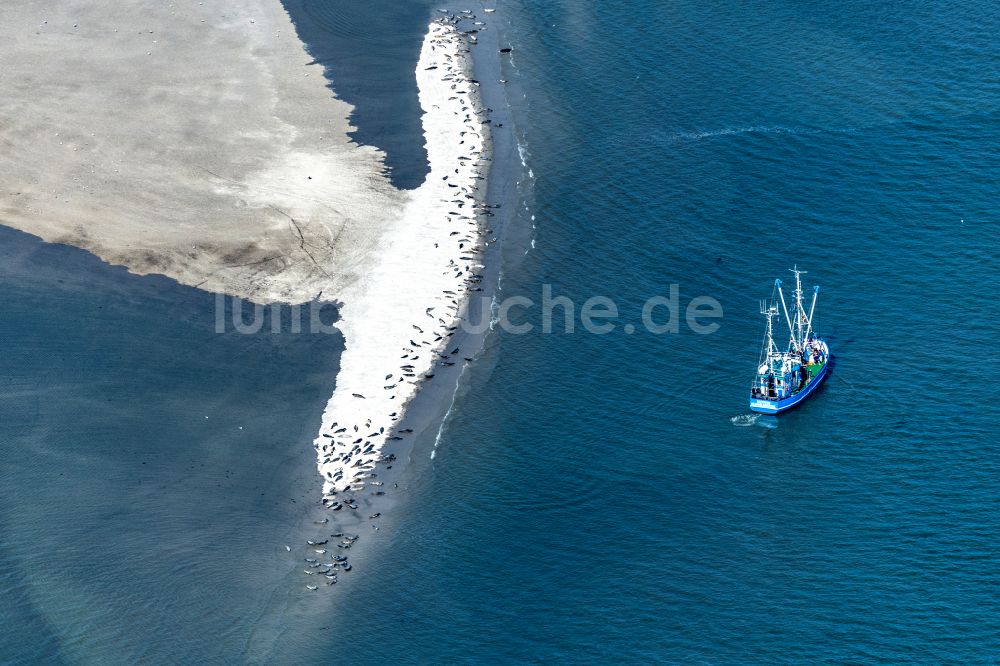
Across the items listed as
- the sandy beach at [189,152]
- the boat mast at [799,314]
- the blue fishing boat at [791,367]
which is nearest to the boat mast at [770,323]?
the blue fishing boat at [791,367]

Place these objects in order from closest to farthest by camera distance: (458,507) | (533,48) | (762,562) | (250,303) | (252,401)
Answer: (762,562) < (458,507) < (252,401) < (250,303) < (533,48)

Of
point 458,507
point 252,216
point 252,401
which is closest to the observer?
point 458,507

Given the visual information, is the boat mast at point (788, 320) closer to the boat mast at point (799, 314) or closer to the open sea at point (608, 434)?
the boat mast at point (799, 314)

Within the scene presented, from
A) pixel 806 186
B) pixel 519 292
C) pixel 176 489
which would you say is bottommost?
pixel 176 489

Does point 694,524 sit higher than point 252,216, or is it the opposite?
point 252,216

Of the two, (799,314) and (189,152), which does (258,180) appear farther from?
(799,314)

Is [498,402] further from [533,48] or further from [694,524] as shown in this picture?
[533,48]

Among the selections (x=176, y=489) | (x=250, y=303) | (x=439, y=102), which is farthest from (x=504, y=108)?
(x=176, y=489)
